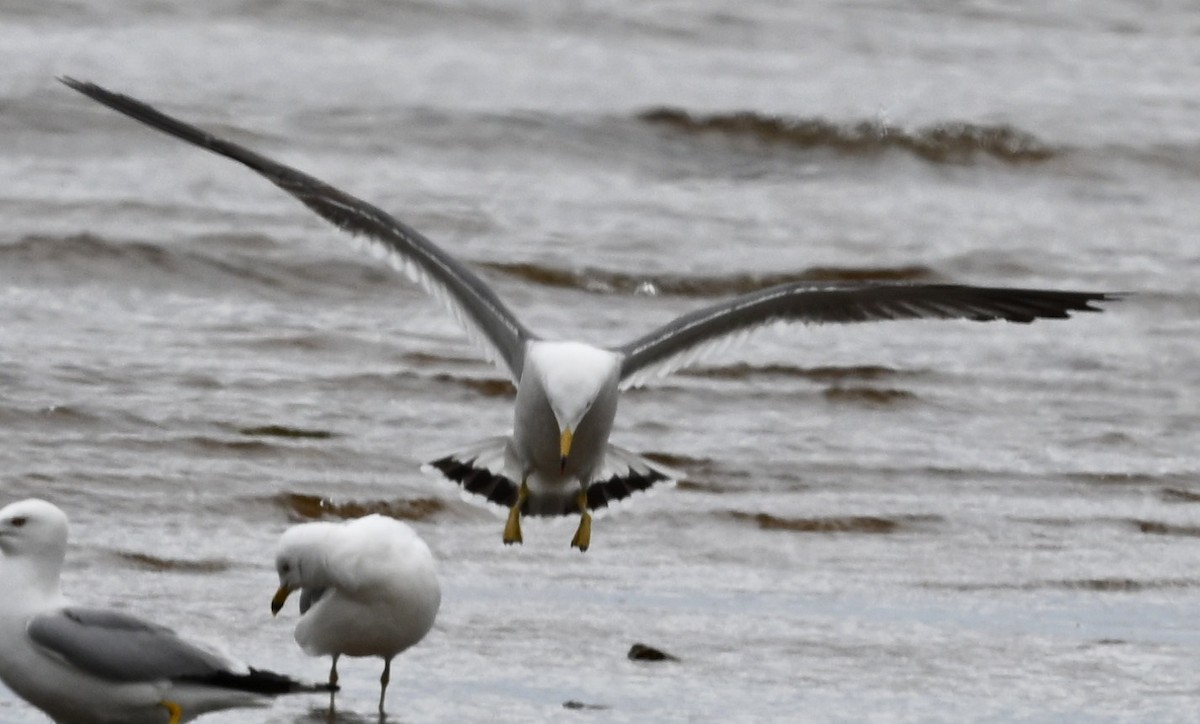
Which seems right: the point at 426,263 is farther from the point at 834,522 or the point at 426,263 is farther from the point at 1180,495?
the point at 1180,495

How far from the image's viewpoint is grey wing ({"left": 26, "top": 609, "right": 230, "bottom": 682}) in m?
4.64

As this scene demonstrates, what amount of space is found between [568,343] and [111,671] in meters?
2.49

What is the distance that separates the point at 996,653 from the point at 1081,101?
13.5 meters

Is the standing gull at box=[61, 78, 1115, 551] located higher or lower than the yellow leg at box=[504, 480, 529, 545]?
higher

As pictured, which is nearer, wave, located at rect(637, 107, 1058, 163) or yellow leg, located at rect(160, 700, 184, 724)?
yellow leg, located at rect(160, 700, 184, 724)

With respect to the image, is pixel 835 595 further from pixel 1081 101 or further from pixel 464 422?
pixel 1081 101

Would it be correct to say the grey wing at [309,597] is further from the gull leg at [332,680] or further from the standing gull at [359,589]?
the gull leg at [332,680]

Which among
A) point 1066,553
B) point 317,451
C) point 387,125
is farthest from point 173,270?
point 1066,553

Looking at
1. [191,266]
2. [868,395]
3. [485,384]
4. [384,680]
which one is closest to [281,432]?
[485,384]

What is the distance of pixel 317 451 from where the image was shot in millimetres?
8594

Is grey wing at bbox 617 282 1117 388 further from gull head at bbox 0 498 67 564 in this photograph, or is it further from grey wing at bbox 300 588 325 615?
gull head at bbox 0 498 67 564

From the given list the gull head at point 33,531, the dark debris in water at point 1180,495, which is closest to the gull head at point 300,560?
the gull head at point 33,531

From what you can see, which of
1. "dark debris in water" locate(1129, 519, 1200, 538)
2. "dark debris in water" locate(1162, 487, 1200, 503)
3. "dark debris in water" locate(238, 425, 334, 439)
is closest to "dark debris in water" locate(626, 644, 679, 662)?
"dark debris in water" locate(1129, 519, 1200, 538)

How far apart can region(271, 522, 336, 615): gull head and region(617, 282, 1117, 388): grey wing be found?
190 cm
